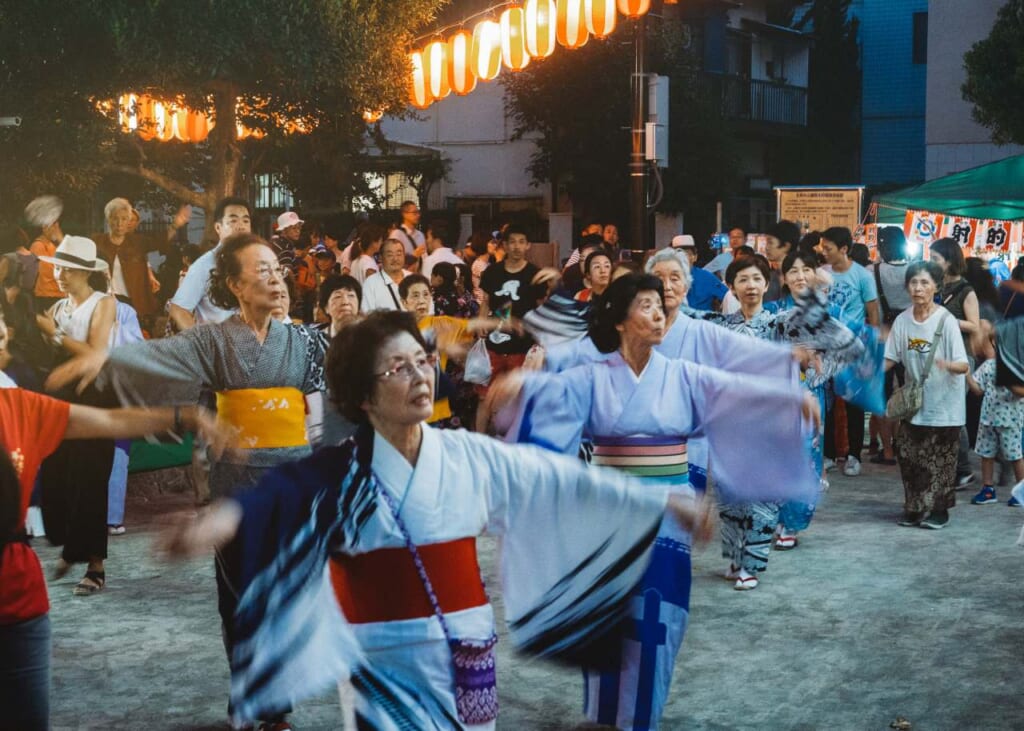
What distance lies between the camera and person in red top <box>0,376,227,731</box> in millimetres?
3225

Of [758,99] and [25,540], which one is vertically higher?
[758,99]

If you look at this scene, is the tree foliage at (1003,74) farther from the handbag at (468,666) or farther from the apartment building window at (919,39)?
the handbag at (468,666)

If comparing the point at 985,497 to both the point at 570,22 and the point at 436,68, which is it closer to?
the point at 570,22

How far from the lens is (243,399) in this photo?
4.93m

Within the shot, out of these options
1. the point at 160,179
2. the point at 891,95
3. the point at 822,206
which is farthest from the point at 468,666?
the point at 891,95

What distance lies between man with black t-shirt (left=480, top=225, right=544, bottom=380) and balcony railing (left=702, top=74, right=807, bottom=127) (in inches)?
895

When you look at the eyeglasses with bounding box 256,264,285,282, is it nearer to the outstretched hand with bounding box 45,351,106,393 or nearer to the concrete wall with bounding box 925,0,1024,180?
the outstretched hand with bounding box 45,351,106,393

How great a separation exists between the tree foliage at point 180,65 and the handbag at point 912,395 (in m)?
8.26

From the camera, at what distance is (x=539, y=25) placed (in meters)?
14.2

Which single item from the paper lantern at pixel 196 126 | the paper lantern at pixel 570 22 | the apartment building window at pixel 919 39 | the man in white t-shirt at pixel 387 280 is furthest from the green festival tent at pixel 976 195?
the apartment building window at pixel 919 39

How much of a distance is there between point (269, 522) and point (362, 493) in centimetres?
24

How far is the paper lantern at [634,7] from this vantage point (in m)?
12.5

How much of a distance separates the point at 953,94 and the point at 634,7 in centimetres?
2101

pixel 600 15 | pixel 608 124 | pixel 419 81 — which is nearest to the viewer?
pixel 600 15
